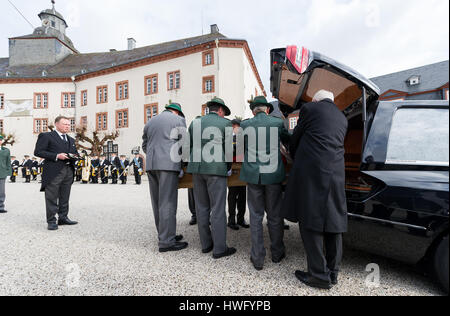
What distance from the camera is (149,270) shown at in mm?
2689

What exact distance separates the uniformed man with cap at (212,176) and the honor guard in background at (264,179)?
0.34 meters

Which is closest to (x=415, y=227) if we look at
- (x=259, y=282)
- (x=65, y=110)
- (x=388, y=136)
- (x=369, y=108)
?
(x=388, y=136)

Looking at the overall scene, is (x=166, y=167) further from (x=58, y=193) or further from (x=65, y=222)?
(x=65, y=222)

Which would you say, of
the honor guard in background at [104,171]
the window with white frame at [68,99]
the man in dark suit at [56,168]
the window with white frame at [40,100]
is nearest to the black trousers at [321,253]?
the man in dark suit at [56,168]

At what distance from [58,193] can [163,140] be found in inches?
113

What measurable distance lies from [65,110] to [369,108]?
3792cm

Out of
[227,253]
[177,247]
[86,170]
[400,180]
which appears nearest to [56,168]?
[177,247]

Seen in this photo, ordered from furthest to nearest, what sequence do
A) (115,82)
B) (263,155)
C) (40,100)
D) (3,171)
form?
(40,100)
(115,82)
(3,171)
(263,155)

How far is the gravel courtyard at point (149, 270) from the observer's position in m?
2.26

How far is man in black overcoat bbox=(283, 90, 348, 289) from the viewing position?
2187 millimetres

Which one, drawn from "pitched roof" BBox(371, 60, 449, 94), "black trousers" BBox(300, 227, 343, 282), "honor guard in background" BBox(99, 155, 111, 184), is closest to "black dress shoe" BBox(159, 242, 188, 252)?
"black trousers" BBox(300, 227, 343, 282)

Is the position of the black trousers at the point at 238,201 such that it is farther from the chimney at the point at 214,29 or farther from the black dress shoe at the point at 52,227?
the chimney at the point at 214,29

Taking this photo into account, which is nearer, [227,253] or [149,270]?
[149,270]
